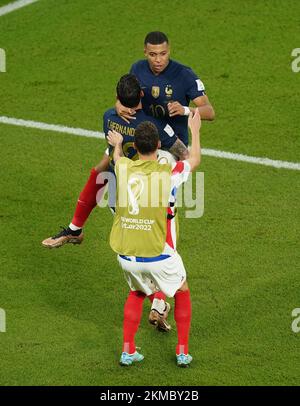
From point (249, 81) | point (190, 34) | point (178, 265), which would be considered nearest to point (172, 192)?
point (178, 265)

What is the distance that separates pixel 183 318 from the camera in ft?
27.8

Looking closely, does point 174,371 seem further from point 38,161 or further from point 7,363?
point 38,161

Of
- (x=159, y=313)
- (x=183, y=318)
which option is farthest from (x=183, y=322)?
(x=159, y=313)

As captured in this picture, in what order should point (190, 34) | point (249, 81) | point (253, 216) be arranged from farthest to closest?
point (190, 34) → point (249, 81) → point (253, 216)

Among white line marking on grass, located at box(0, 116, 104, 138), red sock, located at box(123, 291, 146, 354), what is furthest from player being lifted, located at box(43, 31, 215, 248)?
white line marking on grass, located at box(0, 116, 104, 138)

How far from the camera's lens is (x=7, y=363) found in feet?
28.1

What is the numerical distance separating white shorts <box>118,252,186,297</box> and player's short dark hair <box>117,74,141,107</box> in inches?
47.2

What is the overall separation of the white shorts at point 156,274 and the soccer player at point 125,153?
2.15 ft

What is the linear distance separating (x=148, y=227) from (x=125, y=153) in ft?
2.87

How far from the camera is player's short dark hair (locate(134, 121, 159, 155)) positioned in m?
8.01

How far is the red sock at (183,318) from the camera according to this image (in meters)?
8.48

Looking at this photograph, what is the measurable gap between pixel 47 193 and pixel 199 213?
153 centimetres

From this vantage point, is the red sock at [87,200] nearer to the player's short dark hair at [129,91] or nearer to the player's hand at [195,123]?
the player's short dark hair at [129,91]

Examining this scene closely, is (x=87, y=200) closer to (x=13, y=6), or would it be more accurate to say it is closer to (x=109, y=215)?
(x=109, y=215)
